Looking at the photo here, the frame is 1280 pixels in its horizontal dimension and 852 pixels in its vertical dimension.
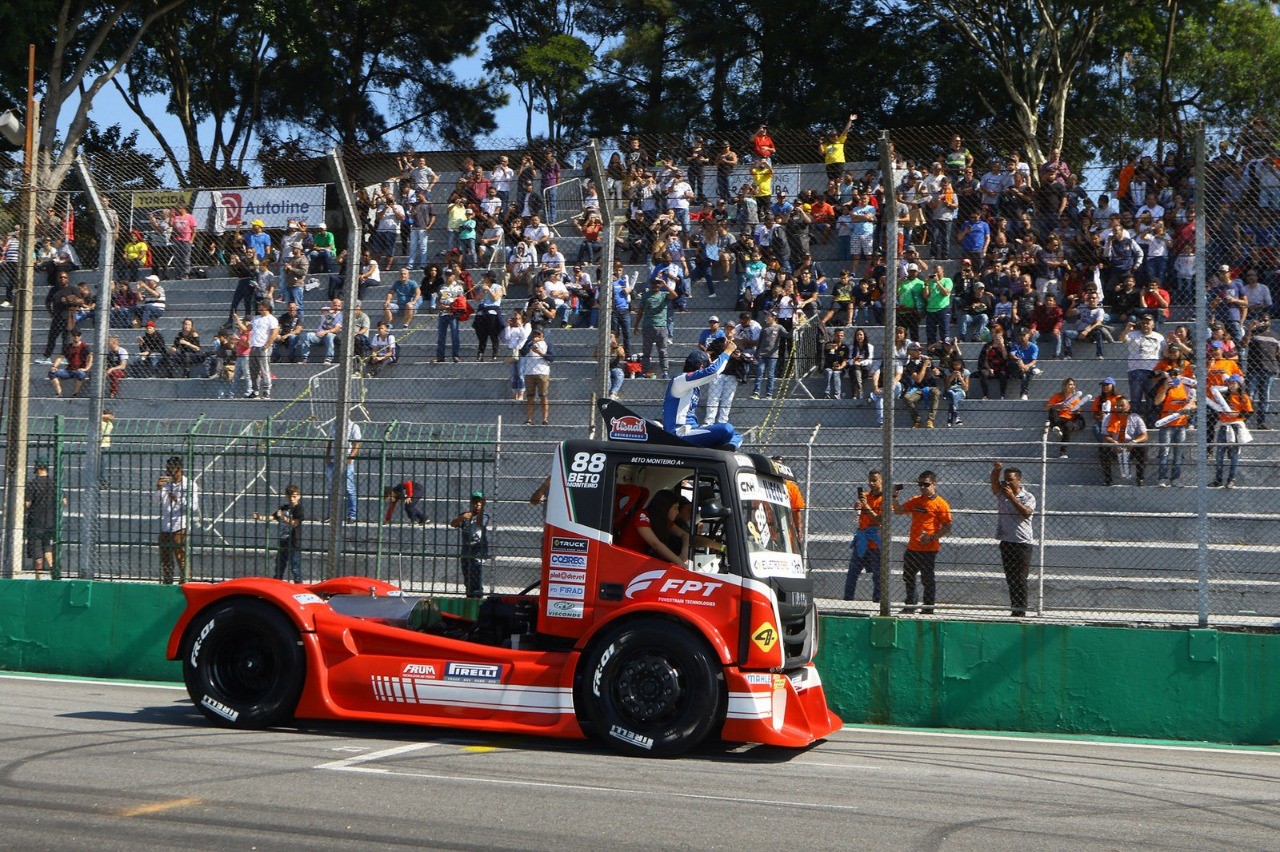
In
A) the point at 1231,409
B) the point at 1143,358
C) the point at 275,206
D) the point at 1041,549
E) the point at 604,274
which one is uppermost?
the point at 275,206

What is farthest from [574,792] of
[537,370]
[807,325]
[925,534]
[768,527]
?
[807,325]

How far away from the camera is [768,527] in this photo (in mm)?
9336

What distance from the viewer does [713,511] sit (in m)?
8.77

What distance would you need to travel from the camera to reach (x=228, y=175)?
20.3 m

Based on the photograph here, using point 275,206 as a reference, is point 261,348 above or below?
below

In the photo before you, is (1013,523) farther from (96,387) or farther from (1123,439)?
(96,387)

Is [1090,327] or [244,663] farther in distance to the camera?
[1090,327]

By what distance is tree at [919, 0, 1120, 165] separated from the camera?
100 ft

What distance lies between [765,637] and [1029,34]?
2763cm

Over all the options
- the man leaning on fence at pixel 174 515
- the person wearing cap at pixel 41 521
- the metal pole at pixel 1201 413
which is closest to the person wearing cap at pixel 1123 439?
the metal pole at pixel 1201 413

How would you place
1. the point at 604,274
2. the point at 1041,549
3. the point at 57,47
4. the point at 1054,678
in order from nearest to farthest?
the point at 1054,678 → the point at 604,274 → the point at 1041,549 → the point at 57,47

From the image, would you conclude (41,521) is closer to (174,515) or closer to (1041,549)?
(174,515)

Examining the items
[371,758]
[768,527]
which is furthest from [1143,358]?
[371,758]

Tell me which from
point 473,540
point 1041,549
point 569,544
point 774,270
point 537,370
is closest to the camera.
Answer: point 569,544
